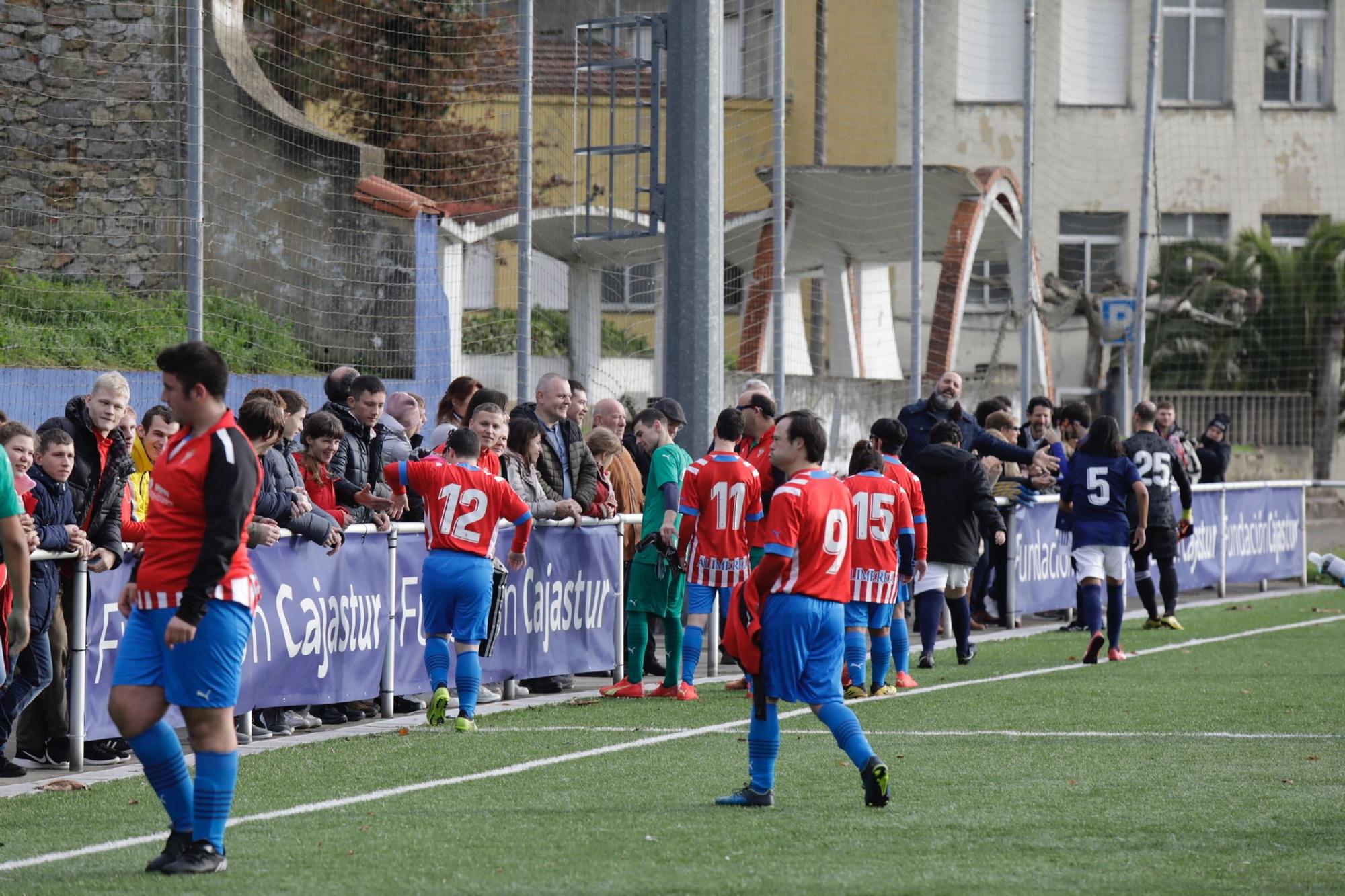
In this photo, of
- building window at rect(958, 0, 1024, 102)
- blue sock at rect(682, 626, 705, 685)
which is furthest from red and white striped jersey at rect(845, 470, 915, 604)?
building window at rect(958, 0, 1024, 102)

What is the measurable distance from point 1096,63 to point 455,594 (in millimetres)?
30009

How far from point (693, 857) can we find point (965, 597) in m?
7.96

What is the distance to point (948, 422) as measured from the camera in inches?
574

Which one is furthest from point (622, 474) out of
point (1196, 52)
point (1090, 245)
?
point (1196, 52)

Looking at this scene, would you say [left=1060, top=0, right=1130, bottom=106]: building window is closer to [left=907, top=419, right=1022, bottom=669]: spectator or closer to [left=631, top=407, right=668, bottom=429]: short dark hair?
[left=907, top=419, right=1022, bottom=669]: spectator

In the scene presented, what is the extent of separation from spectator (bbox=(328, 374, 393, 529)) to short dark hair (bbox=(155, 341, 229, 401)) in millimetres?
4594

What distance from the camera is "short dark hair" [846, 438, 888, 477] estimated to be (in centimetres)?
1229

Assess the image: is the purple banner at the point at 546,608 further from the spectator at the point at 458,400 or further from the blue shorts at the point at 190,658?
the blue shorts at the point at 190,658

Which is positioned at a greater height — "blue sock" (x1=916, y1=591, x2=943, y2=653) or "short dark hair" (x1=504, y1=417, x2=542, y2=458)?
"short dark hair" (x1=504, y1=417, x2=542, y2=458)

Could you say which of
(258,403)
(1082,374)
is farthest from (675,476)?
(1082,374)

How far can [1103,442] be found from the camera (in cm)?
1467

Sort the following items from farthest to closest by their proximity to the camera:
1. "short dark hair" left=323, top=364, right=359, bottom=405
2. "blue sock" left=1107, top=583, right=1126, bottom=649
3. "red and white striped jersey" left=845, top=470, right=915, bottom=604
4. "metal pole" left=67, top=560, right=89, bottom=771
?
1. "blue sock" left=1107, top=583, right=1126, bottom=649
2. "short dark hair" left=323, top=364, right=359, bottom=405
3. "red and white striped jersey" left=845, top=470, right=915, bottom=604
4. "metal pole" left=67, top=560, right=89, bottom=771

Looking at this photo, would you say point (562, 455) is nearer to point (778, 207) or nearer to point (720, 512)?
point (720, 512)

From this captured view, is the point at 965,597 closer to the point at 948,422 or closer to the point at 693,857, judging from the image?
the point at 948,422
